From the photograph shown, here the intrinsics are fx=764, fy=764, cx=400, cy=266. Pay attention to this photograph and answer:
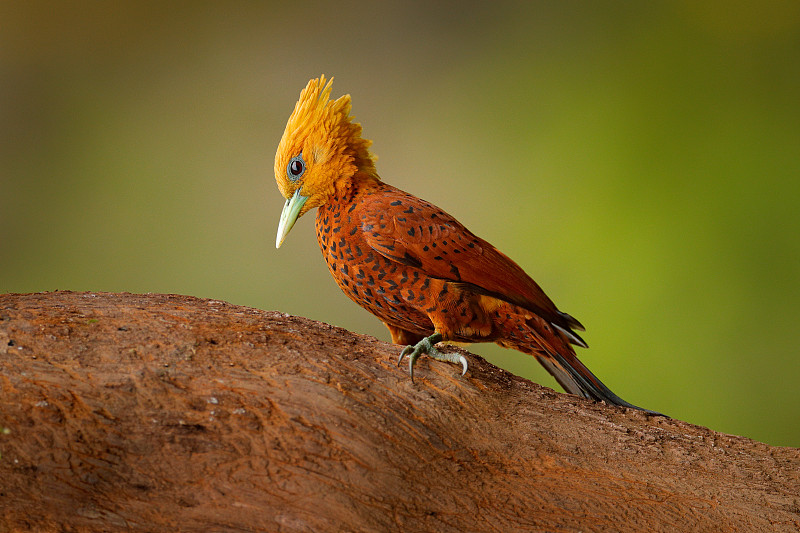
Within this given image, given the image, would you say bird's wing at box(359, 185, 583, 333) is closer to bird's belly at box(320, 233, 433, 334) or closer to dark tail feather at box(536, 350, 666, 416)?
bird's belly at box(320, 233, 433, 334)

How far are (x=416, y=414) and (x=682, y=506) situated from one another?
3.14 ft

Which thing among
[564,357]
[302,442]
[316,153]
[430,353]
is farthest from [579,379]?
[316,153]

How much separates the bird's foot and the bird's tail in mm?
321

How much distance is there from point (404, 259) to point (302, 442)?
2.62 ft

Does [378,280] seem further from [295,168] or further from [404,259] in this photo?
[295,168]

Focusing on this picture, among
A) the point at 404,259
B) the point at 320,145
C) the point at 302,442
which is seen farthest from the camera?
the point at 320,145

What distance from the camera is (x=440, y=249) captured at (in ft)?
9.32

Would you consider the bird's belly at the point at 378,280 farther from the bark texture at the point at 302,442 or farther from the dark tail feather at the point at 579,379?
the dark tail feather at the point at 579,379

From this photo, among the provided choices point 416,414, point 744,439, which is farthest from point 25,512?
point 744,439

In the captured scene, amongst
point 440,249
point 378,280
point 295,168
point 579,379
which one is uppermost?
point 295,168

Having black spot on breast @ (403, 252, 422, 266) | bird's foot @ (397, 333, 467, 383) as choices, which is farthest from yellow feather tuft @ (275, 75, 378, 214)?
bird's foot @ (397, 333, 467, 383)

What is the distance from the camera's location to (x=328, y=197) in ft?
9.87

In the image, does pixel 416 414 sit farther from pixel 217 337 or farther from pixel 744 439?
pixel 744 439

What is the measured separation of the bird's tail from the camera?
297cm
